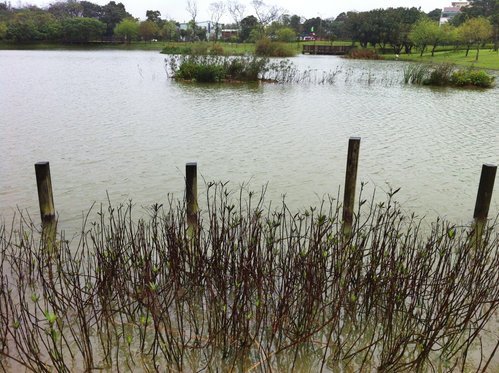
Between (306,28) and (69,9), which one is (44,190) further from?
(69,9)

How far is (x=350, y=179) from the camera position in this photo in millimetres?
6578

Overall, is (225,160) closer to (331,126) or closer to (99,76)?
(331,126)

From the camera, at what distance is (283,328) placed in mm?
4008

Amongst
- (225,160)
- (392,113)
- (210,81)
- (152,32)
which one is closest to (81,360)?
(225,160)

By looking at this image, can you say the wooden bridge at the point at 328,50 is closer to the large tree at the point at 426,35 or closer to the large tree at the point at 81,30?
the large tree at the point at 426,35

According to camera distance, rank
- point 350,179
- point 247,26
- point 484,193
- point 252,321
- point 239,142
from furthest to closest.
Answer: point 247,26, point 239,142, point 484,193, point 350,179, point 252,321

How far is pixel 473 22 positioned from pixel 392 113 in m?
41.1

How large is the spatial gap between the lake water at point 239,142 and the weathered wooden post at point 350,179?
1.32 m

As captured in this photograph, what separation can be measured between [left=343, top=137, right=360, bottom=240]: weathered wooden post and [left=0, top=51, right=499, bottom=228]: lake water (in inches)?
51.8

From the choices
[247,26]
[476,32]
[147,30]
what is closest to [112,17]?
[147,30]

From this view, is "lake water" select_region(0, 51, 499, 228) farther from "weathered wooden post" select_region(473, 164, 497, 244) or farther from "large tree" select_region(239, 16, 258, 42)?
"large tree" select_region(239, 16, 258, 42)

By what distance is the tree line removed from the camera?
174ft

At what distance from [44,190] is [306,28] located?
10091cm

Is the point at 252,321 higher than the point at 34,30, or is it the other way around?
the point at 34,30
